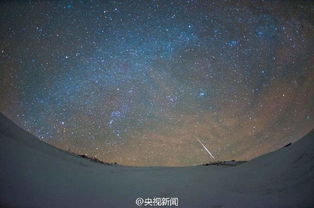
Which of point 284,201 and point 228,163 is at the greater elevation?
point 228,163

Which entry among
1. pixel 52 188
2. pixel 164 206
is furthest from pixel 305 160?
pixel 52 188

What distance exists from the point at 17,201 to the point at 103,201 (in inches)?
28.4

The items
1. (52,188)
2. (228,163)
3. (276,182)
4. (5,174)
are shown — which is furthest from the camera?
(228,163)

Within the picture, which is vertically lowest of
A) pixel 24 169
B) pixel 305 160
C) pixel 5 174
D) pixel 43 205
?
pixel 43 205

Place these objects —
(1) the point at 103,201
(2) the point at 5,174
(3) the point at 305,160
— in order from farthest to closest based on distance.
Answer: (3) the point at 305,160
(1) the point at 103,201
(2) the point at 5,174

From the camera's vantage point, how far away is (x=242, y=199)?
294cm

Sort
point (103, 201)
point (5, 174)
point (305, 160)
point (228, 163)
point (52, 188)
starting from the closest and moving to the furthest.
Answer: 1. point (5, 174)
2. point (103, 201)
3. point (52, 188)
4. point (305, 160)
5. point (228, 163)

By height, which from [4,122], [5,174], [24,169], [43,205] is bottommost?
[43,205]

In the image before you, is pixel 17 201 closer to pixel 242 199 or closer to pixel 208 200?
pixel 208 200

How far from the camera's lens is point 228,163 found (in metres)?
5.55

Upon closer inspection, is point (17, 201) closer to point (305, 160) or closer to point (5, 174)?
point (5, 174)

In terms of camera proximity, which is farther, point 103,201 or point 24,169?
point 24,169

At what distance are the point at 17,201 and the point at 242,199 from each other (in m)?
2.05

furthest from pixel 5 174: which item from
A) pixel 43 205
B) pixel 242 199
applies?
pixel 242 199
